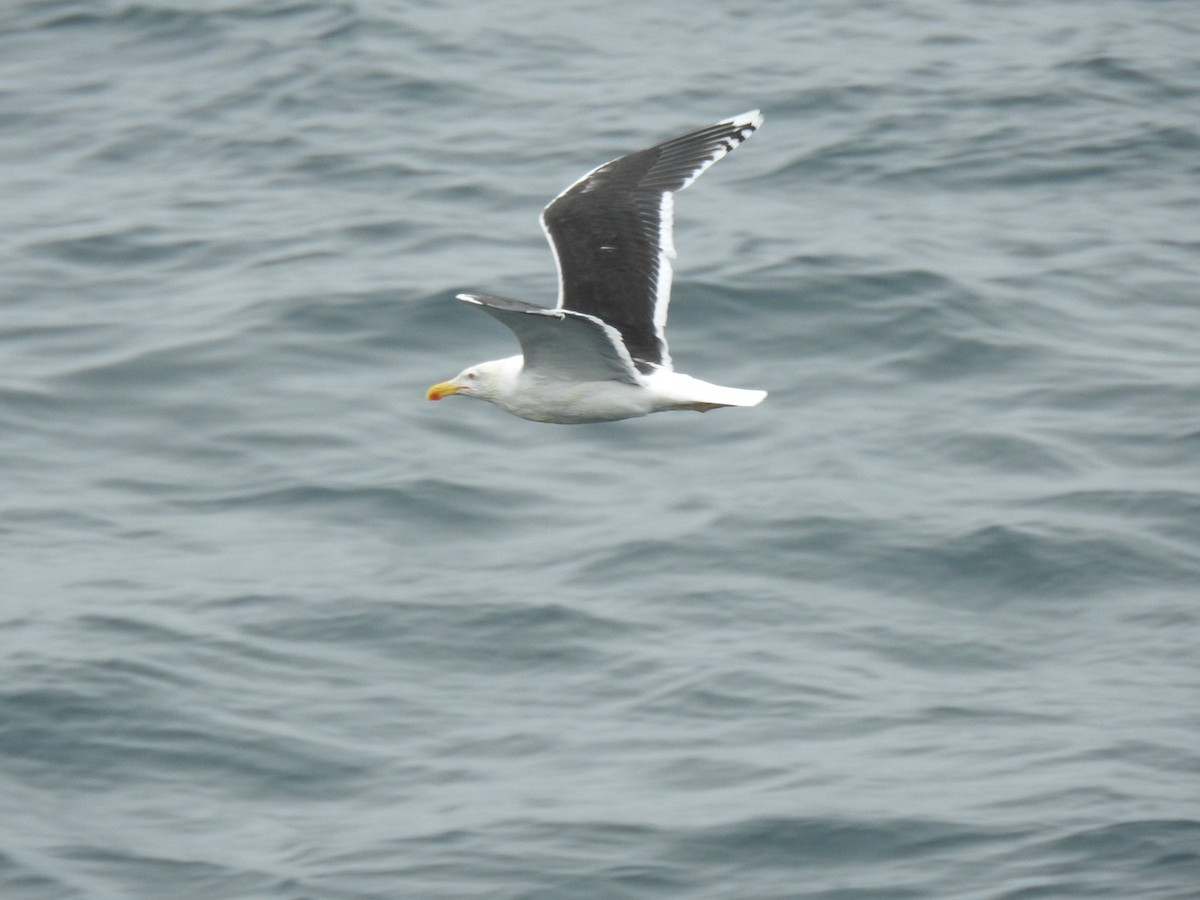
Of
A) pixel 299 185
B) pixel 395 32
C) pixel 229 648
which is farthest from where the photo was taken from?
pixel 395 32

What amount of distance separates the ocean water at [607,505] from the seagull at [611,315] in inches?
70.5

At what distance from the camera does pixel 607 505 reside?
11.0 metres

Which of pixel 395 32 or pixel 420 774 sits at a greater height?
pixel 395 32

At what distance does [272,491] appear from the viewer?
11.4 m

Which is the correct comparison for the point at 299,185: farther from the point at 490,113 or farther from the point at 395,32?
the point at 395,32

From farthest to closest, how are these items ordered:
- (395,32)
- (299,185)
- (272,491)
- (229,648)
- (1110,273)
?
(395,32) < (299,185) < (1110,273) < (272,491) < (229,648)

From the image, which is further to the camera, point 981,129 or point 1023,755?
point 981,129

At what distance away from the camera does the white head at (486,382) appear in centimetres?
862

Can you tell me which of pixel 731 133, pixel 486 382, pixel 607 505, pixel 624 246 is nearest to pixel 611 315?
pixel 624 246

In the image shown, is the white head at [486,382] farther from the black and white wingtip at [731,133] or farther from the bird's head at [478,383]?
the black and white wingtip at [731,133]

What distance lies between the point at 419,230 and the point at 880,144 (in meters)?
3.49

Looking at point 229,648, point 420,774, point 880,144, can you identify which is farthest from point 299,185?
point 420,774

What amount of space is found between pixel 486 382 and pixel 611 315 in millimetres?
624

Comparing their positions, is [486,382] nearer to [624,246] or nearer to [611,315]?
[611,315]
